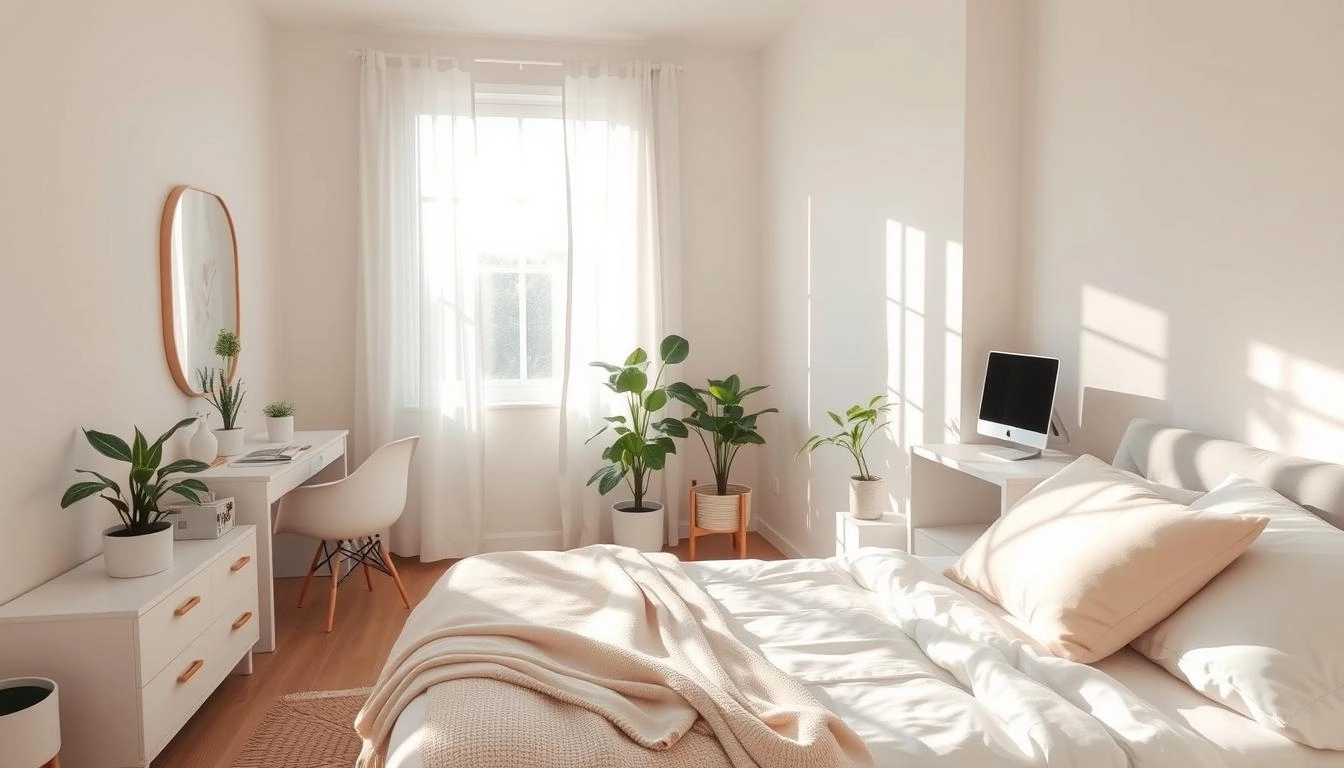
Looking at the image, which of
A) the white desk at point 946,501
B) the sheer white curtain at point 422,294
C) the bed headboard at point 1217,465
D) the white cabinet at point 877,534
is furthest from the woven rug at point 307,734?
the bed headboard at point 1217,465

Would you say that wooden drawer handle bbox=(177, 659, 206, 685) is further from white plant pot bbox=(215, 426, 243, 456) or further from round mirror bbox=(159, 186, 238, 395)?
round mirror bbox=(159, 186, 238, 395)

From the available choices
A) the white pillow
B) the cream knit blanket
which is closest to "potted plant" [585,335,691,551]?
the cream knit blanket

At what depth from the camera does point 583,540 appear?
516 centimetres

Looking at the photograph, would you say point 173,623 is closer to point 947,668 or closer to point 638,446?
point 947,668

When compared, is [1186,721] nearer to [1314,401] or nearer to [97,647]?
[1314,401]

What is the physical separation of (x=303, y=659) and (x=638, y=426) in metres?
2.08

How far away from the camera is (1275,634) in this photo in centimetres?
162

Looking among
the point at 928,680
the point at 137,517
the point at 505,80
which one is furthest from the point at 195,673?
the point at 505,80

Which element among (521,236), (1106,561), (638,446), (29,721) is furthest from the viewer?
(521,236)

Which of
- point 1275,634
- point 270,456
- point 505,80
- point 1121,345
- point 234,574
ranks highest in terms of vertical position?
point 505,80

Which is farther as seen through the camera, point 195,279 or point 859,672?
point 195,279

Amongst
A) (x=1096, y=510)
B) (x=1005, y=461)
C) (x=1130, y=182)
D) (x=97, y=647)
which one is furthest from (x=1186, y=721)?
(x=97, y=647)

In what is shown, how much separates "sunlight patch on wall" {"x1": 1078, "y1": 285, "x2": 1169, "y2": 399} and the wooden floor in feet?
8.23

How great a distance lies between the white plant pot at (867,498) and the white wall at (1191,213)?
822mm
